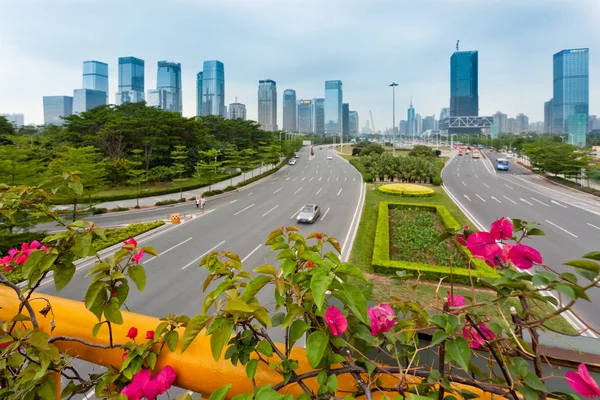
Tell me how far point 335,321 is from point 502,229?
2.34 ft

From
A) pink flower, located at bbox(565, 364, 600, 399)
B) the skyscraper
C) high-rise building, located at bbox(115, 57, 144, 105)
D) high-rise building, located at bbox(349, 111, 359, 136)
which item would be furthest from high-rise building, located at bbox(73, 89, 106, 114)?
the skyscraper

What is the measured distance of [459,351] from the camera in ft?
2.94

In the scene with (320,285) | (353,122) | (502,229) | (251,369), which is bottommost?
(251,369)

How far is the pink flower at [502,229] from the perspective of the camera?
3.80 ft

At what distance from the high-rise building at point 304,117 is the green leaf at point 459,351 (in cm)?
16470

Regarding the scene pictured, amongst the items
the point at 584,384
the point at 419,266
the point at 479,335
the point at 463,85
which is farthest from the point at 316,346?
the point at 463,85

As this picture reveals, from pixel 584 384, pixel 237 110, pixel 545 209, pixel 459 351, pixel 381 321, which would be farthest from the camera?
pixel 237 110

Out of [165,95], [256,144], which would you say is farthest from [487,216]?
[165,95]

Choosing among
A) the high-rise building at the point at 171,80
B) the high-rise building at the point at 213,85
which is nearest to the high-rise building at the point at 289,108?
the high-rise building at the point at 213,85

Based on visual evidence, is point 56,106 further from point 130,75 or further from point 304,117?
point 304,117

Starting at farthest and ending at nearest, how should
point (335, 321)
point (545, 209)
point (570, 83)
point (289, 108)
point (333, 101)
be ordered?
point (333, 101) → point (289, 108) → point (570, 83) → point (545, 209) → point (335, 321)

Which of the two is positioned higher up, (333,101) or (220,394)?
(333,101)

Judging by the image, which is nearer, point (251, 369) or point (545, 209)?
point (251, 369)

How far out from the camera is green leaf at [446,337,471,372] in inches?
34.6
